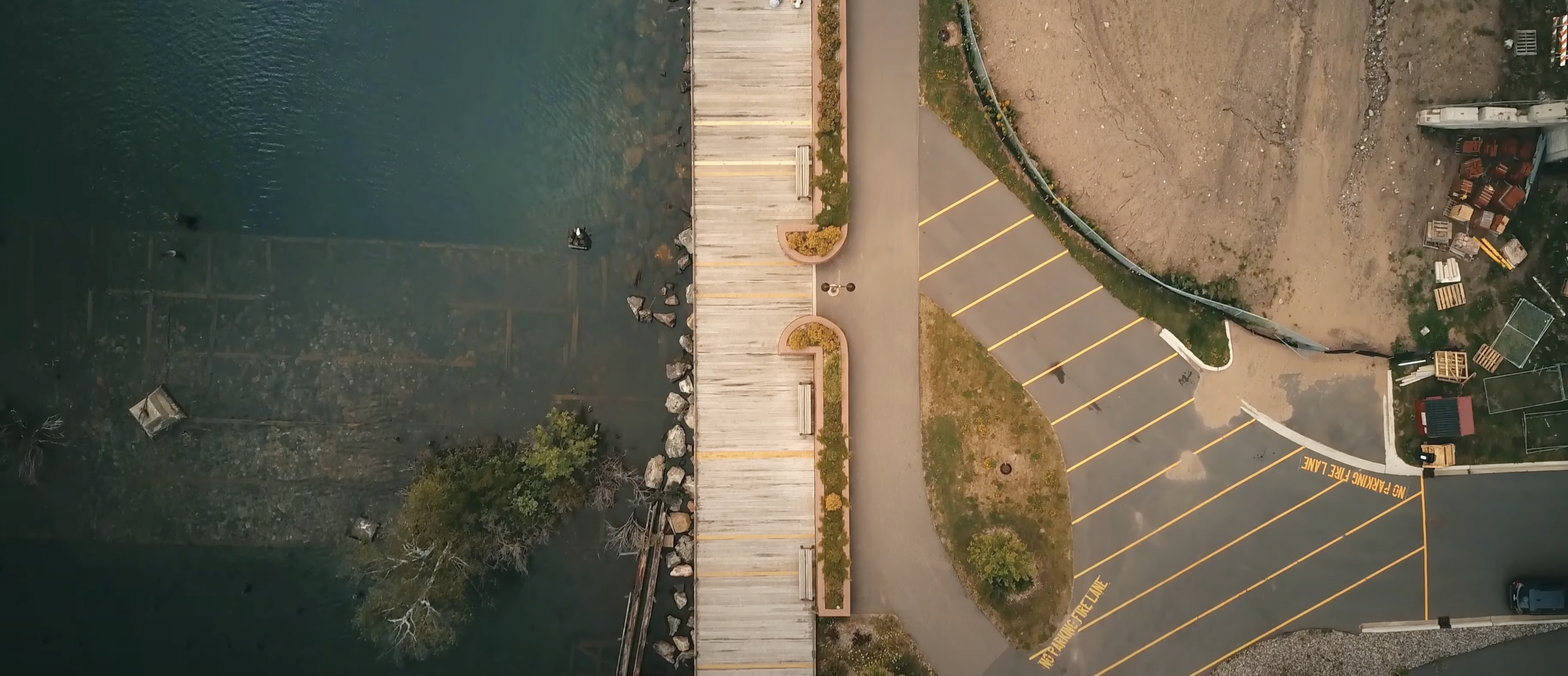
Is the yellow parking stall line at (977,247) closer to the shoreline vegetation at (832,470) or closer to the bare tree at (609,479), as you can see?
the shoreline vegetation at (832,470)

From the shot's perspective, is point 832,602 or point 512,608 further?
point 512,608

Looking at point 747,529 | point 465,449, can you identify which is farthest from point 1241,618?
point 465,449

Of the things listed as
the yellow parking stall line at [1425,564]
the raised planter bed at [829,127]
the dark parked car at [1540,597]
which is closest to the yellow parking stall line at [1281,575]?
the yellow parking stall line at [1425,564]

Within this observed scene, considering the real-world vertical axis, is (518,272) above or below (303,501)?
above

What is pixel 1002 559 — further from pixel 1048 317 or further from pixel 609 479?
pixel 609 479

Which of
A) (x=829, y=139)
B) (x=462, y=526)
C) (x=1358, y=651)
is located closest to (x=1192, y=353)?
(x=1358, y=651)

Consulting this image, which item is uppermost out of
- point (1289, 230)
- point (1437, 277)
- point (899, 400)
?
point (1289, 230)

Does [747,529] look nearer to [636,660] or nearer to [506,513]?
[636,660]
